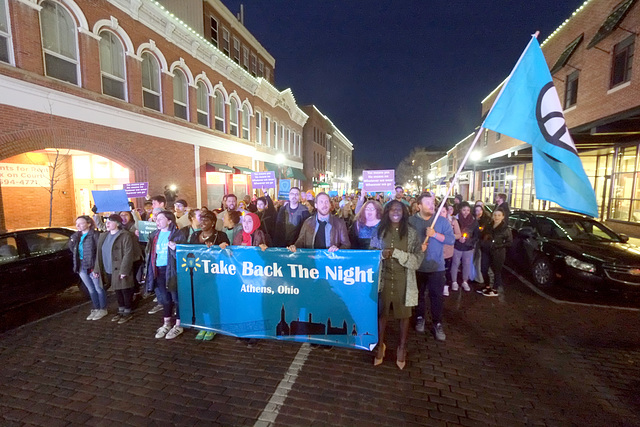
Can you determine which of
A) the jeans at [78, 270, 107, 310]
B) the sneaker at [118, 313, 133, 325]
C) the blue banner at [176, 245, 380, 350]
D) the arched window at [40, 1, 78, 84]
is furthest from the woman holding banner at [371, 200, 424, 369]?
the arched window at [40, 1, 78, 84]

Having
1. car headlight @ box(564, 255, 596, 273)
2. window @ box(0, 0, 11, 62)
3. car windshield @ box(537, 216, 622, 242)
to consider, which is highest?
window @ box(0, 0, 11, 62)

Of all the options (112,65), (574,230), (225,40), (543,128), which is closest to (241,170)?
(225,40)

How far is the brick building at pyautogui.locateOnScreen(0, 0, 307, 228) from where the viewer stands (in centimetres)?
852

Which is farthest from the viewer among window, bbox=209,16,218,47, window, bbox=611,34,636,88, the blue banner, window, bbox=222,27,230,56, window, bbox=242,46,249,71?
window, bbox=242,46,249,71

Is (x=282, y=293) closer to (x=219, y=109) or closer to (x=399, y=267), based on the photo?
(x=399, y=267)

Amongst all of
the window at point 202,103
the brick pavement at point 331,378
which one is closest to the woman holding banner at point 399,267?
the brick pavement at point 331,378

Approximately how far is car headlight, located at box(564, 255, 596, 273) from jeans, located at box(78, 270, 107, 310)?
8946 millimetres

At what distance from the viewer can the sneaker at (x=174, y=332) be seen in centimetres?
449

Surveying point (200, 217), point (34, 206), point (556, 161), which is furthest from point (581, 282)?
point (34, 206)

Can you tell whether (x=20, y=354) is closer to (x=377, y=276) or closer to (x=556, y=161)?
(x=377, y=276)

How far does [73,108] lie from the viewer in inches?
381

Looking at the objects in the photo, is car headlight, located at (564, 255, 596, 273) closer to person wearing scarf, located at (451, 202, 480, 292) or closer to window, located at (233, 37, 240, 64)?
person wearing scarf, located at (451, 202, 480, 292)

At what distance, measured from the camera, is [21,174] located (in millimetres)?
10156

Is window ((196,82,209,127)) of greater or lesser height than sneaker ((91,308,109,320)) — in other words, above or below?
above
